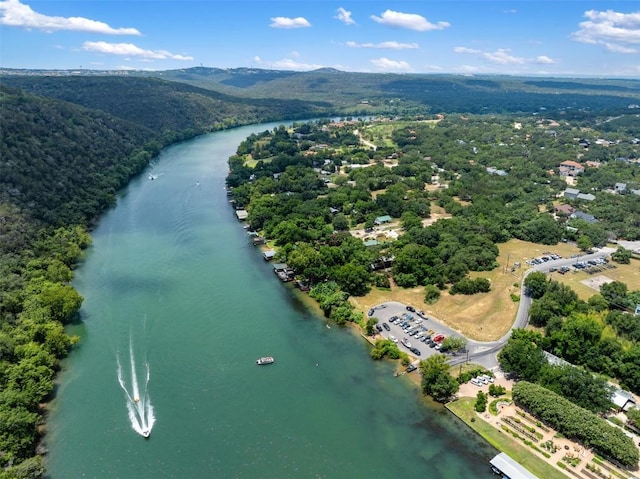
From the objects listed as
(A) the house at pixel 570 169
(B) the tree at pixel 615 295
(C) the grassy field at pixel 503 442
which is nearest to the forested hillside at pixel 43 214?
(C) the grassy field at pixel 503 442

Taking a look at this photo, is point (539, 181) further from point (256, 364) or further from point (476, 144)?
point (256, 364)

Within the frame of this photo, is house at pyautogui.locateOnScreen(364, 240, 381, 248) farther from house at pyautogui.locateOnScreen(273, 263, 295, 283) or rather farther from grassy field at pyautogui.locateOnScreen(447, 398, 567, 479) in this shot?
grassy field at pyautogui.locateOnScreen(447, 398, 567, 479)

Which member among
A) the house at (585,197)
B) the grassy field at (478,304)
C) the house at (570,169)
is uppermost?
the house at (570,169)

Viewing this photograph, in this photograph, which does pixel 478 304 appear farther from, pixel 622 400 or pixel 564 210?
Answer: pixel 564 210

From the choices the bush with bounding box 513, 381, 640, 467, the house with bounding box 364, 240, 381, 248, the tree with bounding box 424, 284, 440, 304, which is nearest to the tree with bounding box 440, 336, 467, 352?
the bush with bounding box 513, 381, 640, 467

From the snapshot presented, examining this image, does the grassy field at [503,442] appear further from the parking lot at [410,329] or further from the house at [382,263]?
the house at [382,263]

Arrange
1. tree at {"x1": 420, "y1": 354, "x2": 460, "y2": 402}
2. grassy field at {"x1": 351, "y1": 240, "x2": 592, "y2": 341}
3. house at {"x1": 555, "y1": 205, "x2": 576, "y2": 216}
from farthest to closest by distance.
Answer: house at {"x1": 555, "y1": 205, "x2": 576, "y2": 216}
grassy field at {"x1": 351, "y1": 240, "x2": 592, "y2": 341}
tree at {"x1": 420, "y1": 354, "x2": 460, "y2": 402}

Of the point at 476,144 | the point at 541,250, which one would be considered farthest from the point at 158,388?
the point at 476,144
